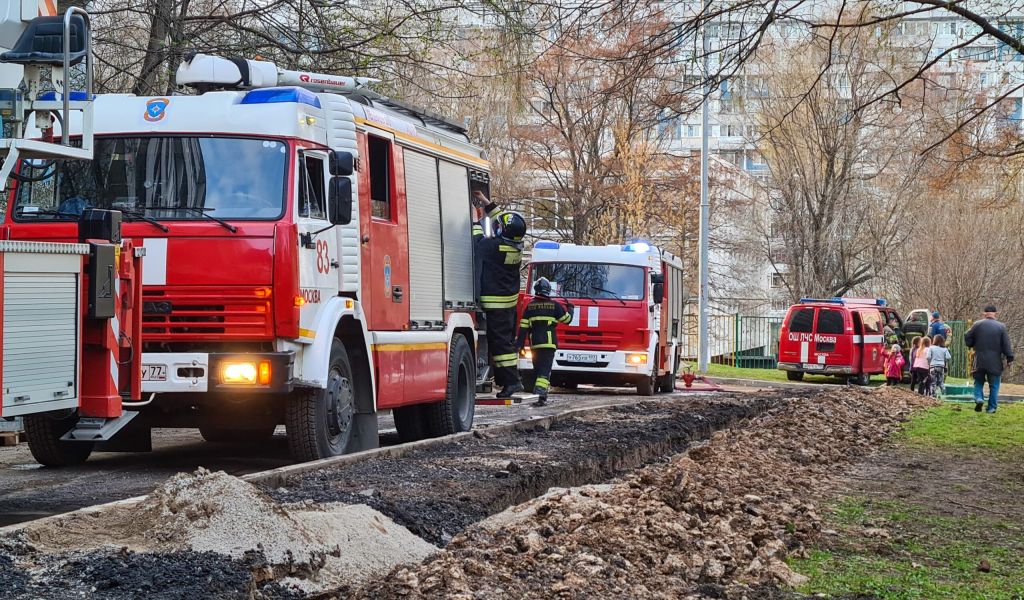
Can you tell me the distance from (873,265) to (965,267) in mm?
3421

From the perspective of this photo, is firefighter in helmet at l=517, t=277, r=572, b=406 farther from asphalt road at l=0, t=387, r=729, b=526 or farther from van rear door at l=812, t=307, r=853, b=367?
van rear door at l=812, t=307, r=853, b=367

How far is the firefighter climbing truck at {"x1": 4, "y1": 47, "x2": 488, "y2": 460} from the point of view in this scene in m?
10.1

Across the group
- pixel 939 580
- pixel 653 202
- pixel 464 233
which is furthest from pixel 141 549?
pixel 653 202

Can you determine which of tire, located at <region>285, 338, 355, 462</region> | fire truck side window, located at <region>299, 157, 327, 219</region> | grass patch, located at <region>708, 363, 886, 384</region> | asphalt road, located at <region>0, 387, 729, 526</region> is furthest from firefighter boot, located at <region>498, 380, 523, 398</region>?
grass patch, located at <region>708, 363, 886, 384</region>

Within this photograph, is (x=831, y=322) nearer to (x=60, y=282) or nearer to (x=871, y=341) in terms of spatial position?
(x=871, y=341)

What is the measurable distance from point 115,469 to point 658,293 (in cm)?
1645

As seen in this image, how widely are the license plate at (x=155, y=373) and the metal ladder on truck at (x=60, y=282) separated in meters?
1.42

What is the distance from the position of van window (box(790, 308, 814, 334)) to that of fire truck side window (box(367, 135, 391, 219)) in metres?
25.0

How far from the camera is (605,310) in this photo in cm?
2536

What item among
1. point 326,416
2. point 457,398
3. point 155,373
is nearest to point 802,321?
point 457,398

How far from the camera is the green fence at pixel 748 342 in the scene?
1821 inches

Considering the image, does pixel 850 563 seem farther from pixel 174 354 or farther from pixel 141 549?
pixel 174 354

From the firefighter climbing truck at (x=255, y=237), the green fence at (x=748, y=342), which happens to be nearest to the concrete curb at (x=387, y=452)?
the firefighter climbing truck at (x=255, y=237)

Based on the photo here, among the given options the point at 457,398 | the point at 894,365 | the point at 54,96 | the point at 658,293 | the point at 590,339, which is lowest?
the point at 894,365
